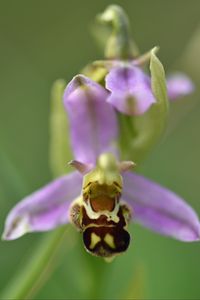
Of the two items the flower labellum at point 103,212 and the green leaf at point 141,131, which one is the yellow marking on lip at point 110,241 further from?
the green leaf at point 141,131

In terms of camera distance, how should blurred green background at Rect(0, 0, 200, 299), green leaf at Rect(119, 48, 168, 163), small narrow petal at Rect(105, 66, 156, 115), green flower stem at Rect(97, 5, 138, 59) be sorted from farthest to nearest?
blurred green background at Rect(0, 0, 200, 299)
green flower stem at Rect(97, 5, 138, 59)
green leaf at Rect(119, 48, 168, 163)
small narrow petal at Rect(105, 66, 156, 115)

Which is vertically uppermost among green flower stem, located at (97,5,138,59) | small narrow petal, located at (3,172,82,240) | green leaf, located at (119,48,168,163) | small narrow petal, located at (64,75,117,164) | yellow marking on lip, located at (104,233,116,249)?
green flower stem, located at (97,5,138,59)

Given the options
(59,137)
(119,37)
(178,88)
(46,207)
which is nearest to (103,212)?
(46,207)

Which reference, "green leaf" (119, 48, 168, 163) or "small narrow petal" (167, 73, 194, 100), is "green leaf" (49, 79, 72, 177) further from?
"small narrow petal" (167, 73, 194, 100)

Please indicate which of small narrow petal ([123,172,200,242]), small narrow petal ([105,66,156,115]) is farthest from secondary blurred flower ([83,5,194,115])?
small narrow petal ([123,172,200,242])

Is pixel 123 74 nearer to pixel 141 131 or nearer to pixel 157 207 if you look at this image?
pixel 141 131

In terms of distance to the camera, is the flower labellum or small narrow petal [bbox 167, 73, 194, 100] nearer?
the flower labellum

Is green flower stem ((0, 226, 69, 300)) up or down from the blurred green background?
down
